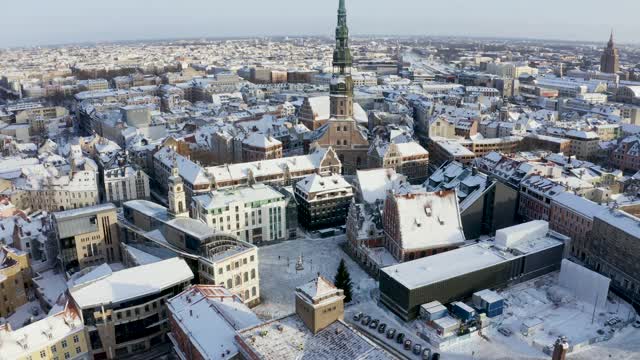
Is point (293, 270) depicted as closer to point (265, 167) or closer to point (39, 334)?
point (265, 167)

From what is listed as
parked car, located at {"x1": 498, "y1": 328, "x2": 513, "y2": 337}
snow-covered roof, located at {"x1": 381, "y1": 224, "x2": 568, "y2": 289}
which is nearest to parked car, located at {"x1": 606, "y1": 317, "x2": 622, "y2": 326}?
parked car, located at {"x1": 498, "y1": 328, "x2": 513, "y2": 337}

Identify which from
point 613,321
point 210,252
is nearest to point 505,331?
point 613,321

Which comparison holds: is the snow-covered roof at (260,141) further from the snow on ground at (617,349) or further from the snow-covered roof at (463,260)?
the snow on ground at (617,349)

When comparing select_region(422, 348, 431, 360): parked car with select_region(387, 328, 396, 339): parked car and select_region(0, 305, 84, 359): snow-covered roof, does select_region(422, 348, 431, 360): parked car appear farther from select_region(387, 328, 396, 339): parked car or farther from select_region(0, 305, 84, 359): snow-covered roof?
select_region(0, 305, 84, 359): snow-covered roof

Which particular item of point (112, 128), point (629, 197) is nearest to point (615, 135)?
point (629, 197)

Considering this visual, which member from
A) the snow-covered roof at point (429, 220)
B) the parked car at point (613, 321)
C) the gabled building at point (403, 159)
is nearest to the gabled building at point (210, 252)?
the snow-covered roof at point (429, 220)

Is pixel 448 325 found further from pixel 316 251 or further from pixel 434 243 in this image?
pixel 316 251
